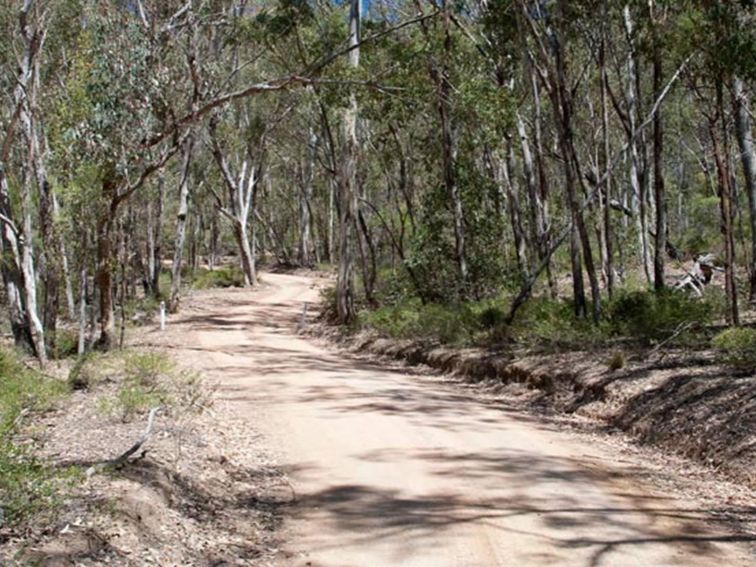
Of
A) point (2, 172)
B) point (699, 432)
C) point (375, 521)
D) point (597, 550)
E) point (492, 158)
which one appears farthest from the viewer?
point (492, 158)

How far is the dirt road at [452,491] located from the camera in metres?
6.41

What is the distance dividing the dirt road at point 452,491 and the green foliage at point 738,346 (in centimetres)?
274

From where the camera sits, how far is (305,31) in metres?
29.4

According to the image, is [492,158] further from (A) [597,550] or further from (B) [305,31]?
(A) [597,550]

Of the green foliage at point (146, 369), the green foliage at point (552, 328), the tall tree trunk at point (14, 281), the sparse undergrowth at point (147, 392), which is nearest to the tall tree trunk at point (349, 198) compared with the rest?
the green foliage at point (552, 328)

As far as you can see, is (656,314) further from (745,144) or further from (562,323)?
(745,144)

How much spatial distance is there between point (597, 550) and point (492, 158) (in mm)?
27702

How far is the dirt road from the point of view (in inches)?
253

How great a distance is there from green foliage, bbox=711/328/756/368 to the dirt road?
8.98ft

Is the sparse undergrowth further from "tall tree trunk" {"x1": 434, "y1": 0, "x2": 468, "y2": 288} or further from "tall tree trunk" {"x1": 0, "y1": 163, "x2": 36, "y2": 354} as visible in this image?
"tall tree trunk" {"x1": 434, "y1": 0, "x2": 468, "y2": 288}

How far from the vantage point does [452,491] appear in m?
8.01

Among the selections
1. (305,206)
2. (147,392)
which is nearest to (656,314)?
(147,392)

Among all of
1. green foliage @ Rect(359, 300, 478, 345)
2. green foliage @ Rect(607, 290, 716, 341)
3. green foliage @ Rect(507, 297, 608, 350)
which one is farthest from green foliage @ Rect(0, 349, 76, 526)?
green foliage @ Rect(359, 300, 478, 345)

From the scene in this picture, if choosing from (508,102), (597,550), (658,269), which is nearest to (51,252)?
(508,102)
